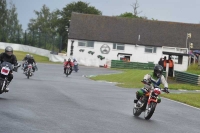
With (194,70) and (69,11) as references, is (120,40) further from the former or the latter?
(194,70)

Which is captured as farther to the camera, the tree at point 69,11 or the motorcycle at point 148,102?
the tree at point 69,11

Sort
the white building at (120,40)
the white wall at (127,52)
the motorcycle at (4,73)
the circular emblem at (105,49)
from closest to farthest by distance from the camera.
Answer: the motorcycle at (4,73), the white wall at (127,52), the white building at (120,40), the circular emblem at (105,49)

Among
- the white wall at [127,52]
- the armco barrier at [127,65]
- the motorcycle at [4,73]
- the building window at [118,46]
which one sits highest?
the building window at [118,46]

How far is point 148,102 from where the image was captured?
653 inches

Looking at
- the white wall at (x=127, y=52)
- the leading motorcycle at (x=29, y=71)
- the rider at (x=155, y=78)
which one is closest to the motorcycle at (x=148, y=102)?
the rider at (x=155, y=78)

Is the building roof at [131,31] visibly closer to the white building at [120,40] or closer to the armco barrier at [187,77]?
the white building at [120,40]

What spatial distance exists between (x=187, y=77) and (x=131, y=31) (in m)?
53.8

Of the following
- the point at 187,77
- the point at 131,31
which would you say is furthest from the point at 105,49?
the point at 187,77

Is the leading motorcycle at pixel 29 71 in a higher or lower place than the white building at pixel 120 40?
lower

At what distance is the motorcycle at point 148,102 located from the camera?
16.4m

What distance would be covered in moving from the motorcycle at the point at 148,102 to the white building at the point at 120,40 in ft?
251

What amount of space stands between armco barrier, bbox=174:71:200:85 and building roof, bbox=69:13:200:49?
164 ft

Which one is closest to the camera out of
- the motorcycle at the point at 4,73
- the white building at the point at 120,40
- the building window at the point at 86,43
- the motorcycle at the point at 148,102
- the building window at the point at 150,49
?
the motorcycle at the point at 148,102

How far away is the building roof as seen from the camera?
317 ft
